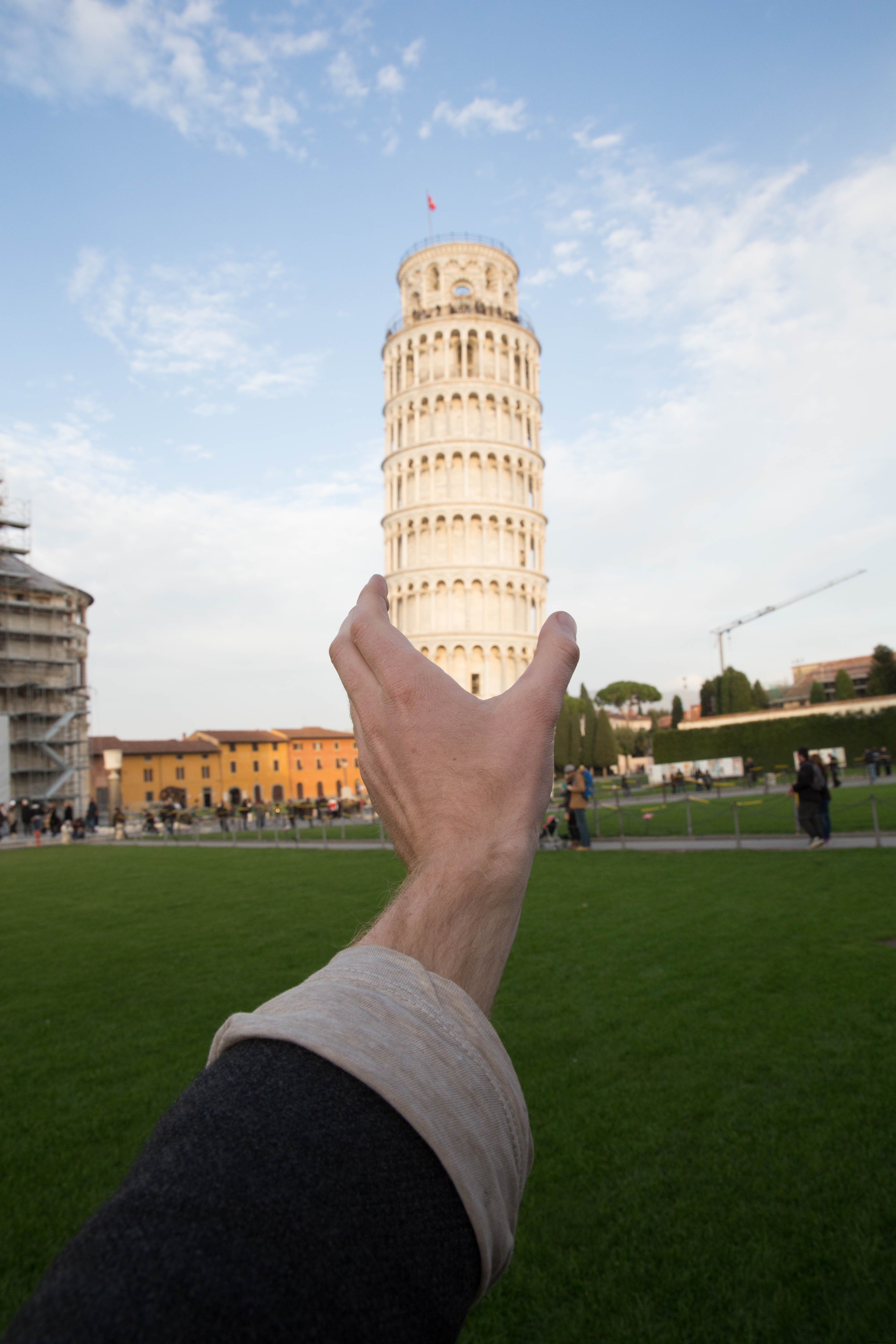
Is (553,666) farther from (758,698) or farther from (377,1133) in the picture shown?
(758,698)

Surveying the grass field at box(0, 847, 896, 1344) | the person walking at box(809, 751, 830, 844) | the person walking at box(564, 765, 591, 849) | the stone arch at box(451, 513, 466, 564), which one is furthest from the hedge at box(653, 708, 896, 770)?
the grass field at box(0, 847, 896, 1344)

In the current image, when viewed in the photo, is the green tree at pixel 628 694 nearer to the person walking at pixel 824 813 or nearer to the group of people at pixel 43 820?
the group of people at pixel 43 820

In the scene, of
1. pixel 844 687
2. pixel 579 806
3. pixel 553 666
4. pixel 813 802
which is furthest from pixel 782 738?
pixel 553 666

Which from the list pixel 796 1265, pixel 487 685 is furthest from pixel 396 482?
pixel 796 1265

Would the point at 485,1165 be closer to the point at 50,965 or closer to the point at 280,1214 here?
the point at 280,1214

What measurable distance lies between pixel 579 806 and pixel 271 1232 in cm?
1751

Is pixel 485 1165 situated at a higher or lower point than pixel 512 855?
lower

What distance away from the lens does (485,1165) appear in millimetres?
822

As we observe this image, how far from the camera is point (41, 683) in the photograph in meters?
53.1

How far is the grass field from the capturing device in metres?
2.89

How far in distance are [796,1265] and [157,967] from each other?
656cm

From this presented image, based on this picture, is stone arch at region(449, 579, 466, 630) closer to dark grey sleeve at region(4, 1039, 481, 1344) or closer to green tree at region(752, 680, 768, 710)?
green tree at region(752, 680, 768, 710)

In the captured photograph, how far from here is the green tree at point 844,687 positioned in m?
50.8

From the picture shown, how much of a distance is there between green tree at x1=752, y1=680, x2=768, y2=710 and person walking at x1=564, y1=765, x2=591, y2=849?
4544cm
